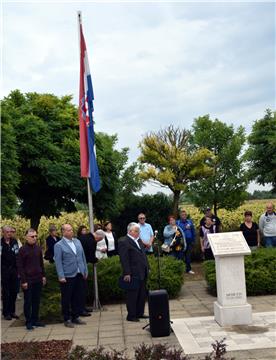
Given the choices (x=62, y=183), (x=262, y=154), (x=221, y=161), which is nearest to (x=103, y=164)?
(x=62, y=183)

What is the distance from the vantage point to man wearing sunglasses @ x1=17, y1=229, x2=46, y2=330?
8.98 meters

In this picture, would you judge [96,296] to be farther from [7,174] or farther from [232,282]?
[7,174]

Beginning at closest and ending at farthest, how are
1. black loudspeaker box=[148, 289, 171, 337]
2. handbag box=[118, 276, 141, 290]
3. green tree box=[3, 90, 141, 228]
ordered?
1. black loudspeaker box=[148, 289, 171, 337]
2. handbag box=[118, 276, 141, 290]
3. green tree box=[3, 90, 141, 228]

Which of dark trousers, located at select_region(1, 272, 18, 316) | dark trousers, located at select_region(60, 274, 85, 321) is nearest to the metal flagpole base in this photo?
dark trousers, located at select_region(60, 274, 85, 321)

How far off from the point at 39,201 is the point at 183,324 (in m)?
7.91

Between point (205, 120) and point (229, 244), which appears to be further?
point (205, 120)

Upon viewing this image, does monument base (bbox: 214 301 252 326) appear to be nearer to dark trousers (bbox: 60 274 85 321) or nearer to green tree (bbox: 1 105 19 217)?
dark trousers (bbox: 60 274 85 321)

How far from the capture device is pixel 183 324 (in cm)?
870

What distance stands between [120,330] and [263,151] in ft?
48.6

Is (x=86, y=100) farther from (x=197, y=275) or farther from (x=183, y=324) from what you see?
(x=197, y=275)

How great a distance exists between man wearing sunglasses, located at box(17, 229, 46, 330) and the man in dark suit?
1.56m

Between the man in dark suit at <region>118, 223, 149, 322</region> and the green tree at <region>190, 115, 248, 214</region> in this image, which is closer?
the man in dark suit at <region>118, 223, 149, 322</region>

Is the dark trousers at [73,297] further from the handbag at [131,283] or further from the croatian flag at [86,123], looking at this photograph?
the croatian flag at [86,123]

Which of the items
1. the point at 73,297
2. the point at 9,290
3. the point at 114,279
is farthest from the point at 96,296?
the point at 9,290
